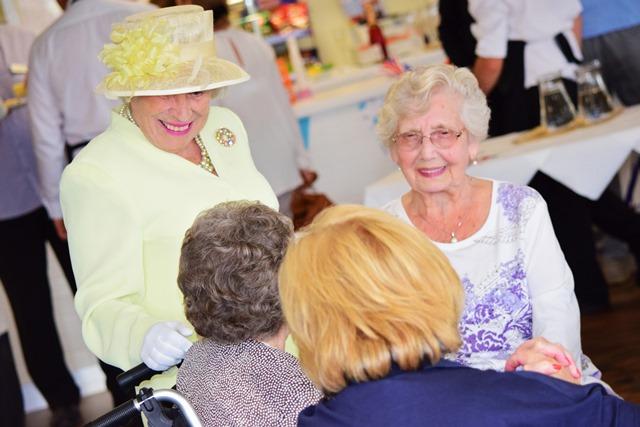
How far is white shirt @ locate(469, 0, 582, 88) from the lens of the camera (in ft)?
14.3

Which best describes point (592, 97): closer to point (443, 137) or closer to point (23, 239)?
point (443, 137)

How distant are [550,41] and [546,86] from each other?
0.41 meters

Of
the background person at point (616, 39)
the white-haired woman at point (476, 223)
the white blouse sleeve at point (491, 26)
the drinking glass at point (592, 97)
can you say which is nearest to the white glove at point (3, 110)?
the white blouse sleeve at point (491, 26)

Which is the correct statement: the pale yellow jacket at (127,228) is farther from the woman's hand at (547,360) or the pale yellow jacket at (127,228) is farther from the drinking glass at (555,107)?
the drinking glass at (555,107)

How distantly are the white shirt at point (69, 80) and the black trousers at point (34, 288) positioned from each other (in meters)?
0.61

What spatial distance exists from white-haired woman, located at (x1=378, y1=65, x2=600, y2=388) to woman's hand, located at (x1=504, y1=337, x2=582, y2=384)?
399 millimetres

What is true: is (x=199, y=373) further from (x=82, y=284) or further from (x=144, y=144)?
(x=144, y=144)

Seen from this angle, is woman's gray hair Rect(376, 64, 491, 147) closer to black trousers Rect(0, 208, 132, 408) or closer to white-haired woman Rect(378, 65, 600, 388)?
white-haired woman Rect(378, 65, 600, 388)

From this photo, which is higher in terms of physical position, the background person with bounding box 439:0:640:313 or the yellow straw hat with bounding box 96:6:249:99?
the yellow straw hat with bounding box 96:6:249:99

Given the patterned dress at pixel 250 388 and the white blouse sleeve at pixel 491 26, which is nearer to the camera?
the patterned dress at pixel 250 388

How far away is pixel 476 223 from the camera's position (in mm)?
2648

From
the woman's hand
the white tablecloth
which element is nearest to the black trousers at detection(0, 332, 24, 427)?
A: the white tablecloth

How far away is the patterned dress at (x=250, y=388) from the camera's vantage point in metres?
1.89

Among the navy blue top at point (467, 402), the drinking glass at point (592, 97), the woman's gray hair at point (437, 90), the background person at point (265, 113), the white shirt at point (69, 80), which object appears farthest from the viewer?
the background person at point (265, 113)
